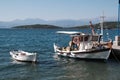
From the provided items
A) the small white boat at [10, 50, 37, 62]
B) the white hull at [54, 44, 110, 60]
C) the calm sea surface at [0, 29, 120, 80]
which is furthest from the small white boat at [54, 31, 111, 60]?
the small white boat at [10, 50, 37, 62]

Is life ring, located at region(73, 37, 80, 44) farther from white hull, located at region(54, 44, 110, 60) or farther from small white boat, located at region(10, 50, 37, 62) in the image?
small white boat, located at region(10, 50, 37, 62)

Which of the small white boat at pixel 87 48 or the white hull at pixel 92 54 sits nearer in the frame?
the white hull at pixel 92 54

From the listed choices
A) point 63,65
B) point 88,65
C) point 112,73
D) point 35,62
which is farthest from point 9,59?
point 112,73

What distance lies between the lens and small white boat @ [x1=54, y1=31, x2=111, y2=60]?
3922cm

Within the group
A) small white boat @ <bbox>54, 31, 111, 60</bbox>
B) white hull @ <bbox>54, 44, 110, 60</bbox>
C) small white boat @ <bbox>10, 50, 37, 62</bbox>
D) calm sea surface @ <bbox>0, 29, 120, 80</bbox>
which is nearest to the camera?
calm sea surface @ <bbox>0, 29, 120, 80</bbox>

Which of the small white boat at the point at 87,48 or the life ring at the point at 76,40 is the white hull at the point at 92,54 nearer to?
the small white boat at the point at 87,48

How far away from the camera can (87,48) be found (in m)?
40.4

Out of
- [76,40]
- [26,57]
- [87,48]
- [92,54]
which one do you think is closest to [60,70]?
[26,57]

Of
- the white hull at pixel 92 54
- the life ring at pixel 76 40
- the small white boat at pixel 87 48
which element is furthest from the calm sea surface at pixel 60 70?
the life ring at pixel 76 40

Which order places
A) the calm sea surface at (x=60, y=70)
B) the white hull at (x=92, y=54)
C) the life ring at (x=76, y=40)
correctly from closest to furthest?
the calm sea surface at (x=60, y=70) < the white hull at (x=92, y=54) < the life ring at (x=76, y=40)

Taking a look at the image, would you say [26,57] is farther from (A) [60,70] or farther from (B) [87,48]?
(B) [87,48]

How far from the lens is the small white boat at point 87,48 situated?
3922 centimetres

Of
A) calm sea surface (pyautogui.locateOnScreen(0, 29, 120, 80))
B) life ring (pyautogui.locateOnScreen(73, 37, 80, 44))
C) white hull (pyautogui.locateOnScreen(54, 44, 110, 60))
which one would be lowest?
calm sea surface (pyautogui.locateOnScreen(0, 29, 120, 80))

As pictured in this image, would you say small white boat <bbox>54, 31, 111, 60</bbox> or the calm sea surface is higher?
small white boat <bbox>54, 31, 111, 60</bbox>
